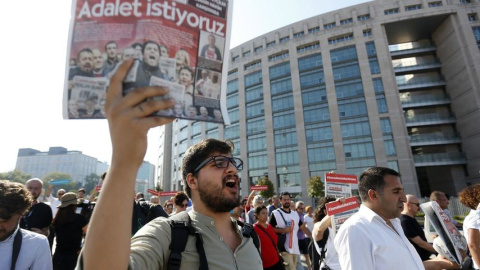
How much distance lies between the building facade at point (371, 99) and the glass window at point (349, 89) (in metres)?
0.13

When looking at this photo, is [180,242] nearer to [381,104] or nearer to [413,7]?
[381,104]

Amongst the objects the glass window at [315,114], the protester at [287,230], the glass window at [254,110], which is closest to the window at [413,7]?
the glass window at [315,114]

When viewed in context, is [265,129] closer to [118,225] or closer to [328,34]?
[328,34]

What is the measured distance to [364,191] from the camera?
301cm

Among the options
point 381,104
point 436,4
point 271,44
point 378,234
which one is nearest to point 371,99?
point 381,104

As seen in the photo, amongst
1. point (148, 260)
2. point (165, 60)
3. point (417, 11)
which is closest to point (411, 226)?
point (148, 260)

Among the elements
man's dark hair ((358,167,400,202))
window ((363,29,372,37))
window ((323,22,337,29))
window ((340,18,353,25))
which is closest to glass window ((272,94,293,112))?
window ((323,22,337,29))

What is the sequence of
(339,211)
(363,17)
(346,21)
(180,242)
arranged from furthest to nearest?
1. (346,21)
2. (363,17)
3. (339,211)
4. (180,242)

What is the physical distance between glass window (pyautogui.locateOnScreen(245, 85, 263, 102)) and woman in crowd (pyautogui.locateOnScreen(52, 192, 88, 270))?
38448mm

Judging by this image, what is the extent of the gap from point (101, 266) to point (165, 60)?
754 mm

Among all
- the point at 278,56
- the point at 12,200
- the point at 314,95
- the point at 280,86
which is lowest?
the point at 12,200

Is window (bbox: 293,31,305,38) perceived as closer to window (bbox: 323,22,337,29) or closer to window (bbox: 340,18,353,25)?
window (bbox: 323,22,337,29)

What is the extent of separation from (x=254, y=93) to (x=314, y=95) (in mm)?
9936

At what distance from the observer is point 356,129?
112 ft
